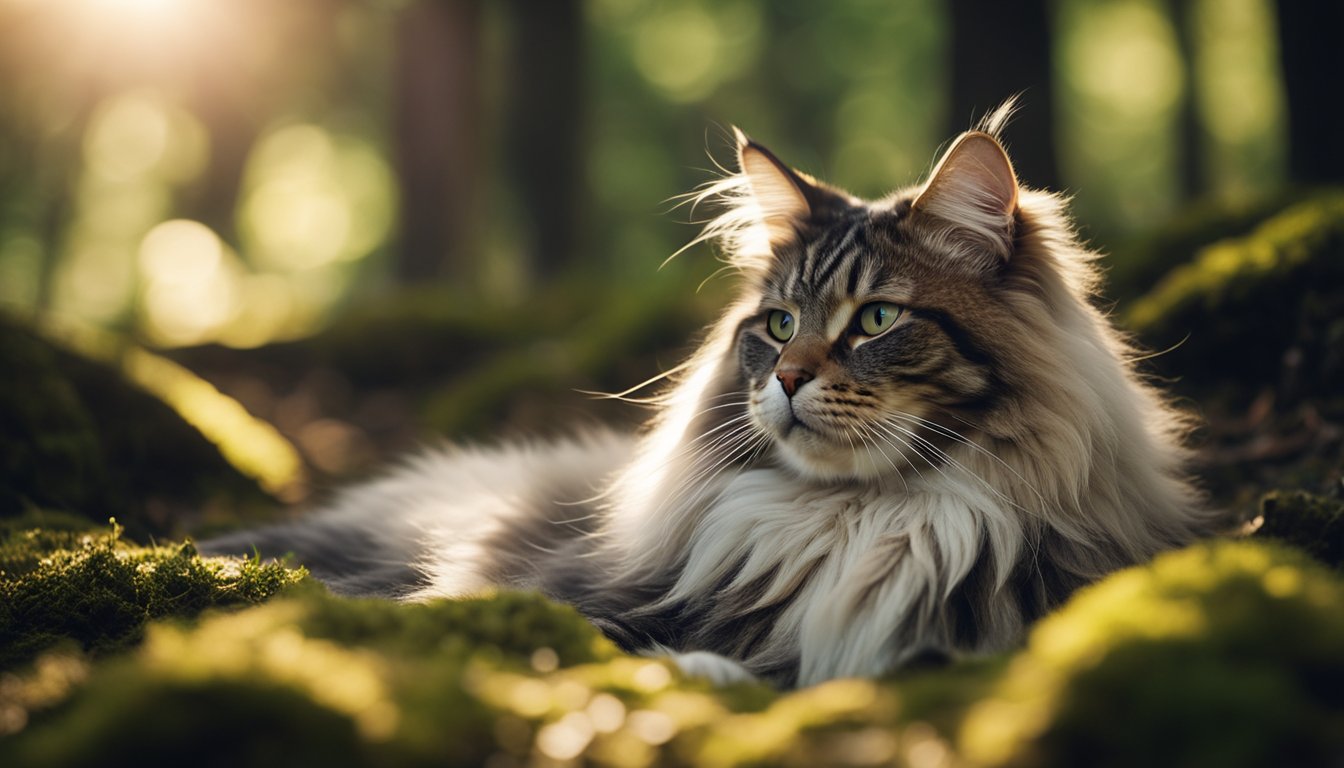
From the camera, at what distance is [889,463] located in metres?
2.60

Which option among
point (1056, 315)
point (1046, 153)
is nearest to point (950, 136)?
point (1046, 153)

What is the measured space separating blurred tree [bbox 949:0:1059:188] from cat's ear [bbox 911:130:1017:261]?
354 centimetres

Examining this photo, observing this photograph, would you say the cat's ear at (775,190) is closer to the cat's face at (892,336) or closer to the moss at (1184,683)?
the cat's face at (892,336)

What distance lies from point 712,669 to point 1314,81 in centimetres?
466

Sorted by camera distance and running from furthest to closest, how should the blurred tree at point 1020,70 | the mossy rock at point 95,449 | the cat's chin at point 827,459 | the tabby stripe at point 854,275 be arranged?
the blurred tree at point 1020,70 < the mossy rock at point 95,449 < the tabby stripe at point 854,275 < the cat's chin at point 827,459

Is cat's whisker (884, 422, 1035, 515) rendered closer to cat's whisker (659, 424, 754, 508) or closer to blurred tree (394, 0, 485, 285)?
cat's whisker (659, 424, 754, 508)

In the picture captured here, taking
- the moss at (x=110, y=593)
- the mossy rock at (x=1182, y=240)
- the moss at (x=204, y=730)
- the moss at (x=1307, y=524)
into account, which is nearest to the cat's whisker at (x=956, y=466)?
the moss at (x=1307, y=524)

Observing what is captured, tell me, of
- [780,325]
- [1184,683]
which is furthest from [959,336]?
[1184,683]

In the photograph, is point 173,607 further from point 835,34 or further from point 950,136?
point 835,34

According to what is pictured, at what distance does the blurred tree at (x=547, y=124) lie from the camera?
950 centimetres

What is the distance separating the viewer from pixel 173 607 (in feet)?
8.45

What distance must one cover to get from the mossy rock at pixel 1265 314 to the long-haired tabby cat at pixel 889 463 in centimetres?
84

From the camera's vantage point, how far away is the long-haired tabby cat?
246 centimetres

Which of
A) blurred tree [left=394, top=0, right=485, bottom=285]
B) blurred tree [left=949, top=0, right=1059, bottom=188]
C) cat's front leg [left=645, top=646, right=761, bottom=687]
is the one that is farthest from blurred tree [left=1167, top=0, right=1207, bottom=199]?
cat's front leg [left=645, top=646, right=761, bottom=687]
